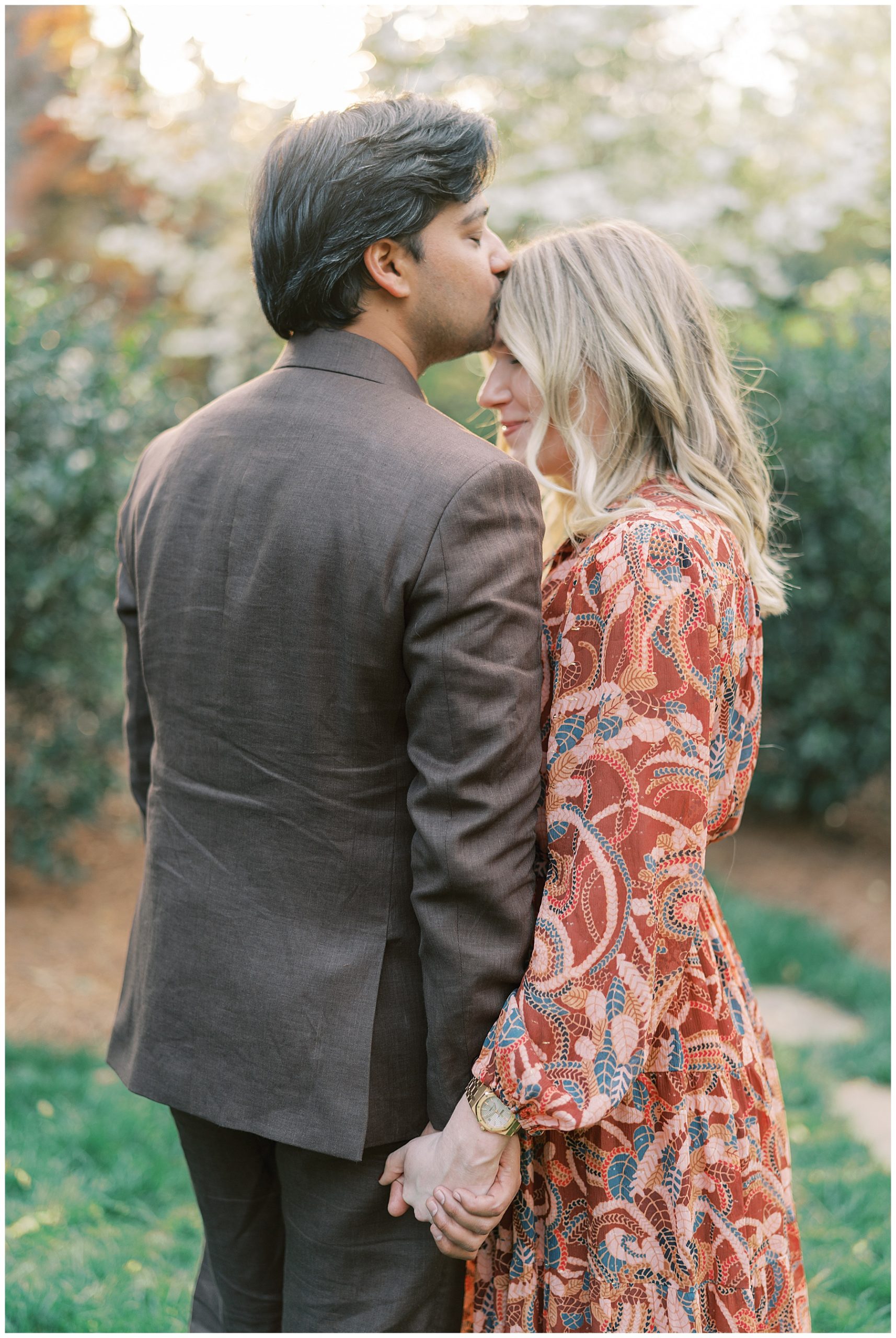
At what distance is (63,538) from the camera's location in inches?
164

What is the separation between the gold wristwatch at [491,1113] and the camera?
1424mm

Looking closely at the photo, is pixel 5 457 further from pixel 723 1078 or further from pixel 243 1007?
pixel 723 1078

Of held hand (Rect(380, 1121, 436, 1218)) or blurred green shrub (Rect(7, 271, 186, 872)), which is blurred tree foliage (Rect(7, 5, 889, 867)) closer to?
blurred green shrub (Rect(7, 271, 186, 872))

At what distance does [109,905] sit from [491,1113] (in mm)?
3732

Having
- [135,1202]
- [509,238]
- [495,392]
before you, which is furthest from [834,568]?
[135,1202]

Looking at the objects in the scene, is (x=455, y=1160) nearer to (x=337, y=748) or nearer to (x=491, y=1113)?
(x=491, y=1113)

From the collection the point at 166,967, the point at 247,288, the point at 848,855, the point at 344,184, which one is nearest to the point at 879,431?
the point at 848,855

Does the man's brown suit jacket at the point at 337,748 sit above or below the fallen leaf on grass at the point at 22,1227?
above

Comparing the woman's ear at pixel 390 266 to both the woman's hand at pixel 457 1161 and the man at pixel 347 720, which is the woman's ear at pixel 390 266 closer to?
the man at pixel 347 720

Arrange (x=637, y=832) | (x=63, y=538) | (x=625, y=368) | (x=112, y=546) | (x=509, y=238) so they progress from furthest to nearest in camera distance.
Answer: (x=509, y=238) < (x=112, y=546) < (x=63, y=538) < (x=625, y=368) < (x=637, y=832)

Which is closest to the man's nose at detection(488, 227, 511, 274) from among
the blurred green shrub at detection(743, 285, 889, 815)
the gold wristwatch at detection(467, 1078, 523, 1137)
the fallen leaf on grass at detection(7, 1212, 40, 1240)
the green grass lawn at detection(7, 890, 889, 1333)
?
the gold wristwatch at detection(467, 1078, 523, 1137)

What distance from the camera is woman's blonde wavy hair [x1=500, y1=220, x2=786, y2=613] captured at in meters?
1.67

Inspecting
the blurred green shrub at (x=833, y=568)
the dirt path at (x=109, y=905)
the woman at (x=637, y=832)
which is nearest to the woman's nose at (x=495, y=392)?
the woman at (x=637, y=832)

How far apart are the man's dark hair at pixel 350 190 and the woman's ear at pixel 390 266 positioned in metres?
0.01
